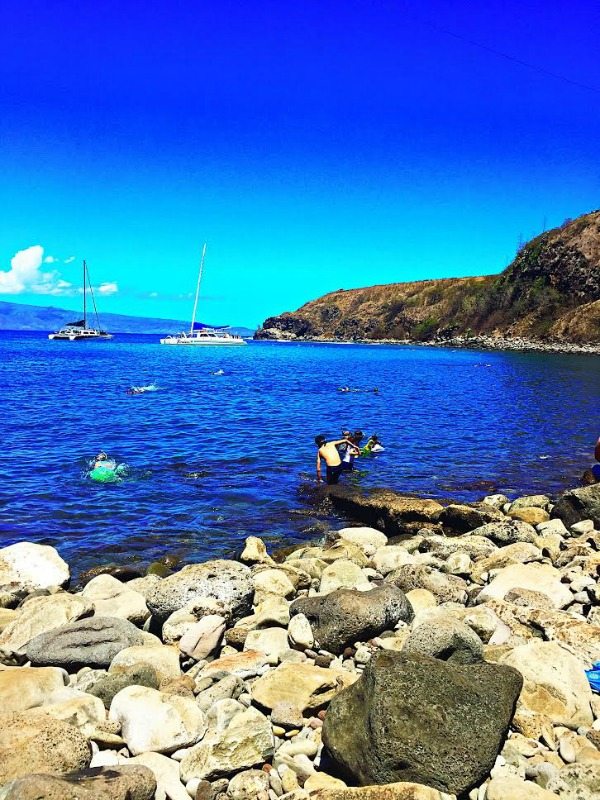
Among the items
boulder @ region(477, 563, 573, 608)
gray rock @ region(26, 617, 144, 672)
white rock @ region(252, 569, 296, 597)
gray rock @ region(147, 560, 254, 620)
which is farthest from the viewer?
white rock @ region(252, 569, 296, 597)

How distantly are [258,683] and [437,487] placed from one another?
39.8 feet

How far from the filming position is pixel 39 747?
478cm

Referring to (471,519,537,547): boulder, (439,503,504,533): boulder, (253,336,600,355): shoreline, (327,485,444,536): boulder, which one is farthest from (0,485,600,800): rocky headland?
(253,336,600,355): shoreline

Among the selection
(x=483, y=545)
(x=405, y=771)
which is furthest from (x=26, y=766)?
(x=483, y=545)

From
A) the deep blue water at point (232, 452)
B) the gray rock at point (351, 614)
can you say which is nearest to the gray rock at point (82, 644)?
the gray rock at point (351, 614)

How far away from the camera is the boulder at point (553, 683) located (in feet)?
18.2

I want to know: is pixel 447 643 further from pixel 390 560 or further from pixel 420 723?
pixel 390 560

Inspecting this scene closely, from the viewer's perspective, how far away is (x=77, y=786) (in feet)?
13.7

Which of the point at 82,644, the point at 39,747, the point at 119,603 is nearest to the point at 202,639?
the point at 82,644

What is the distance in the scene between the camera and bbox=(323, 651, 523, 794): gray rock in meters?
4.60

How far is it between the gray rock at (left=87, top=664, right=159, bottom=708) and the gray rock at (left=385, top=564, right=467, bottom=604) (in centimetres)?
413

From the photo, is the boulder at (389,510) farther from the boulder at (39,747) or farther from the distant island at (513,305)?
the distant island at (513,305)

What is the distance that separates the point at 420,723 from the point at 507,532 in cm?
774

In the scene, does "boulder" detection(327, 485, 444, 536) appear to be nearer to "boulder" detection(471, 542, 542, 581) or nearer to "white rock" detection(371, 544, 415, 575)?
"white rock" detection(371, 544, 415, 575)
